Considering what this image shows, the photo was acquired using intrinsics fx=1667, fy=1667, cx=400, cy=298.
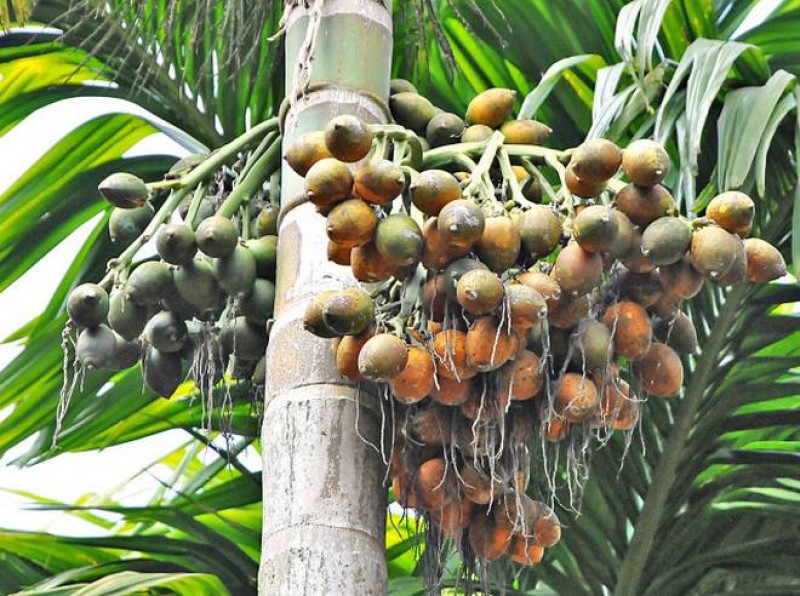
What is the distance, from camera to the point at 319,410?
216cm

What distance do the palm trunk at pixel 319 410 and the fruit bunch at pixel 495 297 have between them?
0.06m

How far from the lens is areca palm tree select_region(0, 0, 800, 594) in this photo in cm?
319

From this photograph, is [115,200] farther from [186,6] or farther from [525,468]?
[186,6]

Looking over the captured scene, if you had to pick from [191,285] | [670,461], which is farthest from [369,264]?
[670,461]

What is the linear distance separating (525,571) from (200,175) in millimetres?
1210

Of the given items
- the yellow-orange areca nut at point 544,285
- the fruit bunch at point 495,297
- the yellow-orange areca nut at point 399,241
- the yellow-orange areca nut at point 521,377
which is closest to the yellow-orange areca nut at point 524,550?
the fruit bunch at point 495,297

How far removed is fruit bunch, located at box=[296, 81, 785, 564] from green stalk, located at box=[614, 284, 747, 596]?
0.90 m

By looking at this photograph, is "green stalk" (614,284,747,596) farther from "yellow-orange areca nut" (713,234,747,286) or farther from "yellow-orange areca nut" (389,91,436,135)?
"yellow-orange areca nut" (713,234,747,286)

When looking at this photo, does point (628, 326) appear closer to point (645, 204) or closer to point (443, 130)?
point (645, 204)

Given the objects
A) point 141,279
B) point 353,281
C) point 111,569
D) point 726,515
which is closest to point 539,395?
point 353,281

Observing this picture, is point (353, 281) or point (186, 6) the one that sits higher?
point (186, 6)

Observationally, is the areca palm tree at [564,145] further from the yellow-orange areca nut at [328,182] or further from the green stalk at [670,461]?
the yellow-orange areca nut at [328,182]

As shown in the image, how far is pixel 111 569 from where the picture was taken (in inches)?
133

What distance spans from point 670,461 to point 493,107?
3.33 ft
